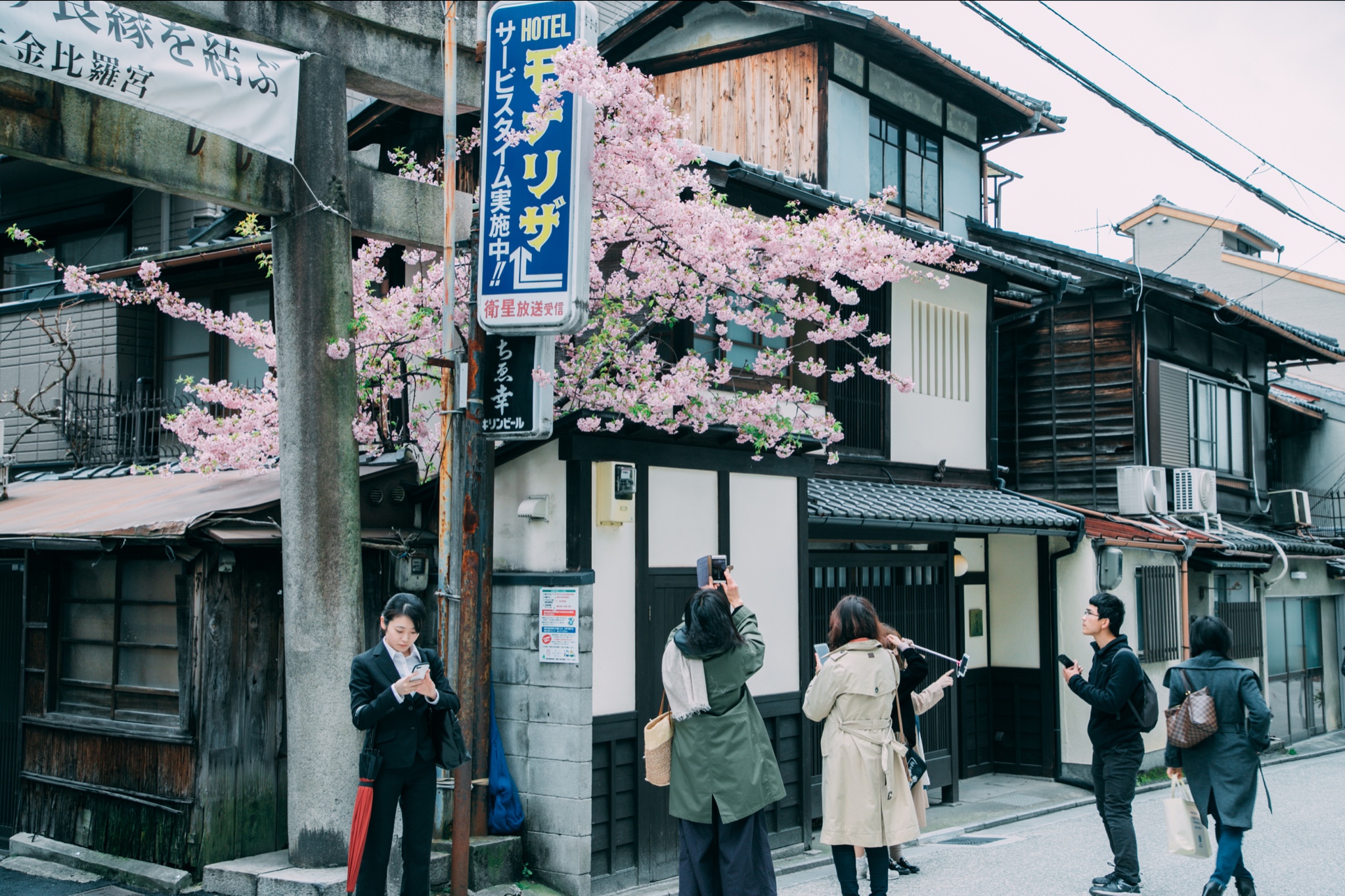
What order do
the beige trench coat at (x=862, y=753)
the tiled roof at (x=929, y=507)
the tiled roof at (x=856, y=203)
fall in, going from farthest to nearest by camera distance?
1. the tiled roof at (x=929, y=507)
2. the tiled roof at (x=856, y=203)
3. the beige trench coat at (x=862, y=753)

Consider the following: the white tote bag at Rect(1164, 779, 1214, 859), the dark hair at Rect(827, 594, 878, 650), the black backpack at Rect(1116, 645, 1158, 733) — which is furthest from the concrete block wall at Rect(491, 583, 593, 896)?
the white tote bag at Rect(1164, 779, 1214, 859)

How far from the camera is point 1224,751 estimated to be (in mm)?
8461

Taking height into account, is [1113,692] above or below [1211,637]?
below

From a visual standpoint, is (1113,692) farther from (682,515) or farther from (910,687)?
(682,515)

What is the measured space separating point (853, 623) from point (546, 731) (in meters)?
2.78

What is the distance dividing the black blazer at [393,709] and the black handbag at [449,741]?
37 millimetres

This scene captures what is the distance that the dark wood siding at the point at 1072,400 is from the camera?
723 inches

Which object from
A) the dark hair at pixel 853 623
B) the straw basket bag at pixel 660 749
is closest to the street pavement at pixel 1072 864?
the straw basket bag at pixel 660 749

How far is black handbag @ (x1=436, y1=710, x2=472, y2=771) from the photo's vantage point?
22.9 ft

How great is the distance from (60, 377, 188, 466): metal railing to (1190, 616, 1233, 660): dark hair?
35.9ft

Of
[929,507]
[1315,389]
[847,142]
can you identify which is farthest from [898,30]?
[1315,389]

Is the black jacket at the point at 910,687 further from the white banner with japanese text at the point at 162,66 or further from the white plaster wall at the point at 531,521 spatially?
the white banner with japanese text at the point at 162,66

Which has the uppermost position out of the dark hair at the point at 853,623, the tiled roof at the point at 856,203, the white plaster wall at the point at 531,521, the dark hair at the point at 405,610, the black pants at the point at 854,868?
the tiled roof at the point at 856,203

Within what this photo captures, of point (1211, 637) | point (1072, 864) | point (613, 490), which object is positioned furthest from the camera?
point (1072, 864)
